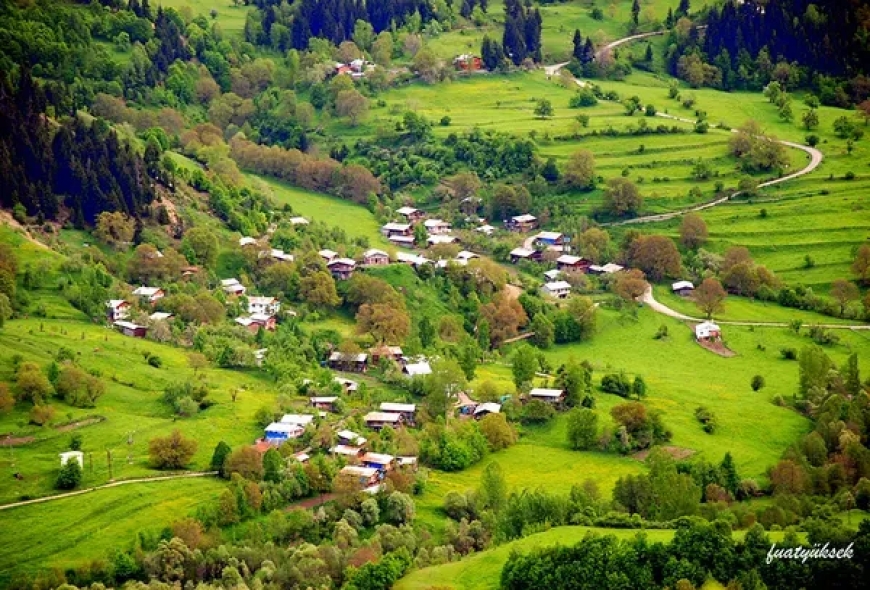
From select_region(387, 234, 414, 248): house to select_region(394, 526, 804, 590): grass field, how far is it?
5241cm

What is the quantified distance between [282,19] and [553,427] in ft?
287

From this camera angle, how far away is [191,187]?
123m

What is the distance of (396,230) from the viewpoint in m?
126

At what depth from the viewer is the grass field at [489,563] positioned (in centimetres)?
7106

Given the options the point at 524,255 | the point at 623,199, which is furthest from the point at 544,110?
the point at 524,255

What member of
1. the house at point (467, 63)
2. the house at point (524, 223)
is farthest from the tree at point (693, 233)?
the house at point (467, 63)

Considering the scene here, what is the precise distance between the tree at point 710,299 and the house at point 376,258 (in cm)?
2269

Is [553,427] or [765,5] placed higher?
[765,5]

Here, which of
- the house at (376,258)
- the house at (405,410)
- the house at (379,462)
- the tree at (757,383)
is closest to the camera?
the house at (379,462)

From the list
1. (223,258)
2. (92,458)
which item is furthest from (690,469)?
(223,258)

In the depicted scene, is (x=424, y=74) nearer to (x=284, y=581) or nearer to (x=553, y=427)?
(x=553, y=427)

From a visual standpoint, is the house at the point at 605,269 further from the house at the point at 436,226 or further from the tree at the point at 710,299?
the house at the point at 436,226

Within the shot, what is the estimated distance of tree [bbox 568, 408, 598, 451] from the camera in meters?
88.8

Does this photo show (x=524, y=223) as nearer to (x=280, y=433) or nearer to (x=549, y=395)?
(x=549, y=395)
